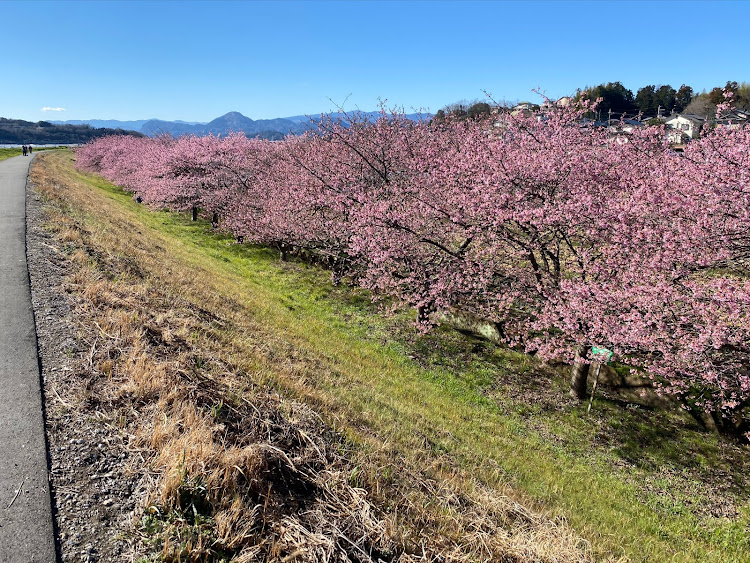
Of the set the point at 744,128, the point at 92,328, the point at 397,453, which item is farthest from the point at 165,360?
the point at 744,128

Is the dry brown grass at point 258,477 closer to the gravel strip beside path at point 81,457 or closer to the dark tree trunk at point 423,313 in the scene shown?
the gravel strip beside path at point 81,457

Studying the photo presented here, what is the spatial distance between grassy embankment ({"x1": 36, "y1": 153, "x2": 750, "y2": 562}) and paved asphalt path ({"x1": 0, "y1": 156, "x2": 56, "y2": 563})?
3014 mm

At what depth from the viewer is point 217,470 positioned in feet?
12.7

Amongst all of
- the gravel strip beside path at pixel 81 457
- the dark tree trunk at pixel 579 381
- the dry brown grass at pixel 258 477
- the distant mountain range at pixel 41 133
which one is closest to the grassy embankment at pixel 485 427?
the dry brown grass at pixel 258 477

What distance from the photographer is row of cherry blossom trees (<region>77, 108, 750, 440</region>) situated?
8688mm

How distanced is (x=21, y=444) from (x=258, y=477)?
7.55ft

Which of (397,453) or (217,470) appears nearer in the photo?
(217,470)

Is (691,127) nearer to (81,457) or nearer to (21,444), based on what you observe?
(81,457)

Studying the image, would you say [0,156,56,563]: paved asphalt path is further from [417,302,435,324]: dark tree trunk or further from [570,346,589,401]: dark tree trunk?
[570,346,589,401]: dark tree trunk

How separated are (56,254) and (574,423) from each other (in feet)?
46.2

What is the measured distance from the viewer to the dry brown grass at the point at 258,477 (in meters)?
3.54

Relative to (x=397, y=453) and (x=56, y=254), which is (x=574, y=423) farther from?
(x=56, y=254)

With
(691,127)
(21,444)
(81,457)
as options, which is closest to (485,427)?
(81,457)

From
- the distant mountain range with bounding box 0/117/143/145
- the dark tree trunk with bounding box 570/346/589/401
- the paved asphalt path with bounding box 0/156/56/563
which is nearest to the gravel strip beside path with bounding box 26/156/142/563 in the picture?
the paved asphalt path with bounding box 0/156/56/563
